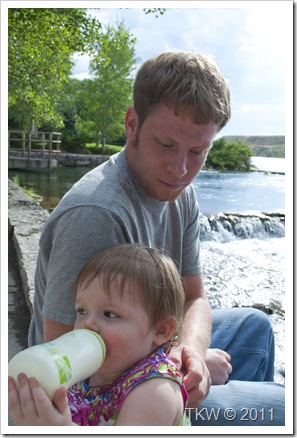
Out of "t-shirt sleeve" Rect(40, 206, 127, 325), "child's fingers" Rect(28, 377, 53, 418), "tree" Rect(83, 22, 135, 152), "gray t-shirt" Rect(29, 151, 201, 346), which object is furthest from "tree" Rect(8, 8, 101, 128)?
"tree" Rect(83, 22, 135, 152)

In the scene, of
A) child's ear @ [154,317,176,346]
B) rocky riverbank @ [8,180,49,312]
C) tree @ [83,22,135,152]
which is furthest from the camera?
tree @ [83,22,135,152]

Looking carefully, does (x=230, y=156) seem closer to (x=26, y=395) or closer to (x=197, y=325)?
(x=197, y=325)

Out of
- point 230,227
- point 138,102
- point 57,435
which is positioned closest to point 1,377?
point 57,435

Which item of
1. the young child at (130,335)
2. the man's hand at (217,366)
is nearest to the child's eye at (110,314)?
the young child at (130,335)

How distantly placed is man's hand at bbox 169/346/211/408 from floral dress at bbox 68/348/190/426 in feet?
0.27

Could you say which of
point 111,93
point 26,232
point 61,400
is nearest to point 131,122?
point 61,400

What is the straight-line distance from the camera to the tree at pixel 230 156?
16984mm

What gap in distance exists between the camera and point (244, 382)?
181 cm

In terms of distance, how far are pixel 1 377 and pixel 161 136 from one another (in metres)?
0.85

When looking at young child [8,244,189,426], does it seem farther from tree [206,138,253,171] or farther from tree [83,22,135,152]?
tree [83,22,135,152]

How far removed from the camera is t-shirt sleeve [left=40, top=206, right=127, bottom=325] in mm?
1465

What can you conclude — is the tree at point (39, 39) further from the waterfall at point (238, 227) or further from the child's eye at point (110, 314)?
the child's eye at point (110, 314)

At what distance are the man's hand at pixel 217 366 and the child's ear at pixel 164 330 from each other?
439 mm

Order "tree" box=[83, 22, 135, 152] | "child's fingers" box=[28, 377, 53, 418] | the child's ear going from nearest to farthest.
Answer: "child's fingers" box=[28, 377, 53, 418] → the child's ear → "tree" box=[83, 22, 135, 152]
